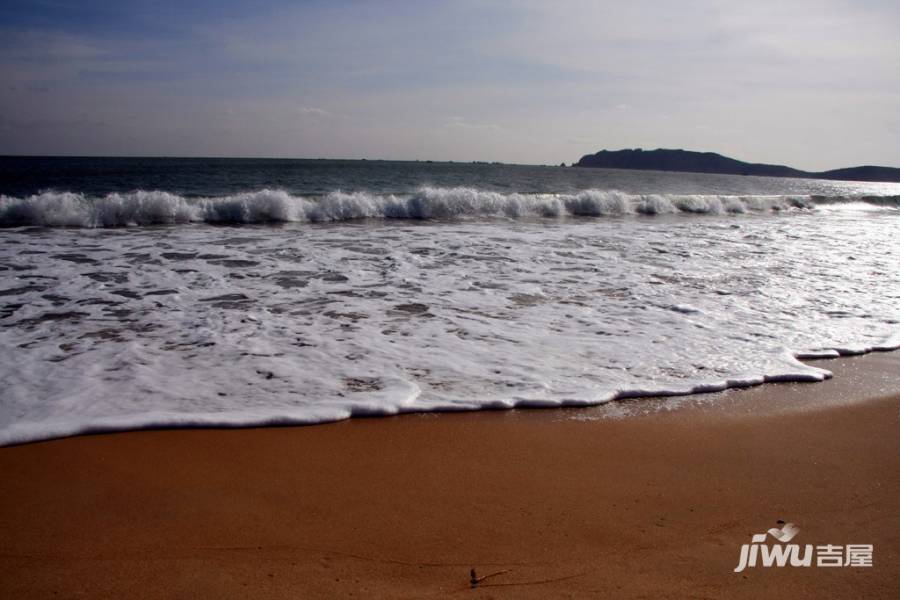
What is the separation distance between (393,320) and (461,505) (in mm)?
3007

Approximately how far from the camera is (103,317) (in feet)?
18.1

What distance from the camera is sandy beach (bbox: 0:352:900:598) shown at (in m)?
2.20

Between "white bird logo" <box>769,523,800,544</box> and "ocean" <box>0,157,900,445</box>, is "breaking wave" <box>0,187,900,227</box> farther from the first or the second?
"white bird logo" <box>769,523,800,544</box>

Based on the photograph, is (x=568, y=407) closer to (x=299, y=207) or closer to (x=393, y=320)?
(x=393, y=320)

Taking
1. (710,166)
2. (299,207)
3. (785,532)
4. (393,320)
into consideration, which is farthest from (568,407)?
(710,166)

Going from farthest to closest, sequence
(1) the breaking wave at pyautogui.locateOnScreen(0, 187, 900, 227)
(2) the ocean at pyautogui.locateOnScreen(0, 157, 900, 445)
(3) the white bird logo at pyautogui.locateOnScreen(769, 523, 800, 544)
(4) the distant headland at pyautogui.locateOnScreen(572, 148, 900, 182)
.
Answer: (4) the distant headland at pyautogui.locateOnScreen(572, 148, 900, 182) → (1) the breaking wave at pyautogui.locateOnScreen(0, 187, 900, 227) → (2) the ocean at pyautogui.locateOnScreen(0, 157, 900, 445) → (3) the white bird logo at pyautogui.locateOnScreen(769, 523, 800, 544)

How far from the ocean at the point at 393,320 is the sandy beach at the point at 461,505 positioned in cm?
36

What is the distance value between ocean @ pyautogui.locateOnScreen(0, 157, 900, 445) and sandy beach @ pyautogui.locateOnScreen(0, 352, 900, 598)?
359mm

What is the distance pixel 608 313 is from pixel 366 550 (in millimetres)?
4088

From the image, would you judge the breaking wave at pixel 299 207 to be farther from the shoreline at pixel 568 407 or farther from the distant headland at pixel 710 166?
the distant headland at pixel 710 166

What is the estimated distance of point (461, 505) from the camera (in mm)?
2691

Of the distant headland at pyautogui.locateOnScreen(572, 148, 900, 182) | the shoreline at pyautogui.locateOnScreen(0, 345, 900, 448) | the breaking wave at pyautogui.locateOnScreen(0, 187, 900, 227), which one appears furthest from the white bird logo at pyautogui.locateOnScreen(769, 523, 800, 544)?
the distant headland at pyautogui.locateOnScreen(572, 148, 900, 182)

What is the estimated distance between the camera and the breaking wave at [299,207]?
13445mm

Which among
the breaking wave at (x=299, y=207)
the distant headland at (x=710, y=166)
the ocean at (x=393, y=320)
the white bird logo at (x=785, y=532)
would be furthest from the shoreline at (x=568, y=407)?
the distant headland at (x=710, y=166)
